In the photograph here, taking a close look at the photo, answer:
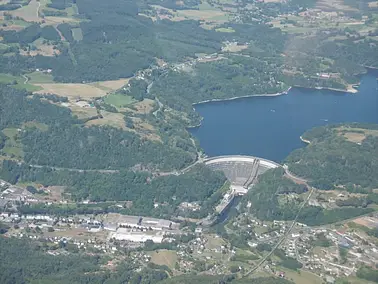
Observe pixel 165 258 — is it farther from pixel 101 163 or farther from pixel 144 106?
pixel 144 106

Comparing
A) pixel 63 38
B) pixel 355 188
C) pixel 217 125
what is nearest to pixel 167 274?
pixel 355 188

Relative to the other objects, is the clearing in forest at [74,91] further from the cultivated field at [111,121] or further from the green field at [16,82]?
the cultivated field at [111,121]

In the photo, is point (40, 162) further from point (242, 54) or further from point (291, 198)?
point (242, 54)

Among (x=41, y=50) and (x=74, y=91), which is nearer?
(x=74, y=91)

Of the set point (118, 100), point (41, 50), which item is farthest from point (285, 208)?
point (41, 50)

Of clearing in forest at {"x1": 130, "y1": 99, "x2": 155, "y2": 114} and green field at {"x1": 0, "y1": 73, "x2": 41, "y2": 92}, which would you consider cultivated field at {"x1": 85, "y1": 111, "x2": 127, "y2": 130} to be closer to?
clearing in forest at {"x1": 130, "y1": 99, "x2": 155, "y2": 114}

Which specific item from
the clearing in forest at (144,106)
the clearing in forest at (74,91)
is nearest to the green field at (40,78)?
the clearing in forest at (74,91)

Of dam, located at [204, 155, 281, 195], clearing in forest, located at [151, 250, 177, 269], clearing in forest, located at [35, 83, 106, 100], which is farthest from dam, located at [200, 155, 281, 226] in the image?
clearing in forest, located at [35, 83, 106, 100]
